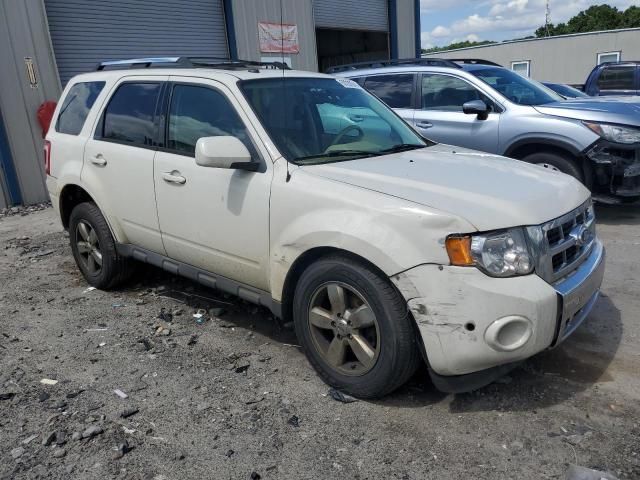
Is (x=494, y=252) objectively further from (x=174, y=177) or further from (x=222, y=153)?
(x=174, y=177)

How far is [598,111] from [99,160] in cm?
528

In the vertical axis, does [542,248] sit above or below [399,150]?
below

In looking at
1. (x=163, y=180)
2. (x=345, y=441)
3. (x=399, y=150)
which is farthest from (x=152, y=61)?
(x=345, y=441)

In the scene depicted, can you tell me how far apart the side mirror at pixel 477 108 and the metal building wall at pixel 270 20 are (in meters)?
7.04

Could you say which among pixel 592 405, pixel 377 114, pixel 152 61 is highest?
pixel 152 61

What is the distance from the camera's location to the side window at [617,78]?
466 inches

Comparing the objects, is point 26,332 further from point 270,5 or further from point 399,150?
point 270,5

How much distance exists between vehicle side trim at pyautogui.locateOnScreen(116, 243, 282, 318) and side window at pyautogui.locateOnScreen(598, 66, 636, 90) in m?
11.3

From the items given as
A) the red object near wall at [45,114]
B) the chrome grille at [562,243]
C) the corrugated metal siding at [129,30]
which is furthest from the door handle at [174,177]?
the corrugated metal siding at [129,30]

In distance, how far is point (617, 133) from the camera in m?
6.02

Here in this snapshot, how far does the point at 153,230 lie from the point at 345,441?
2.23 meters

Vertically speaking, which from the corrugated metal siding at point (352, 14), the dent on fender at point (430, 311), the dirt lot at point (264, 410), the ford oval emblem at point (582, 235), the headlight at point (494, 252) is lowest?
the dirt lot at point (264, 410)

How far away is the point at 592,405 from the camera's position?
9.65ft

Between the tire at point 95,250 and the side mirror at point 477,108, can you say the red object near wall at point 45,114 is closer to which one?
the tire at point 95,250
